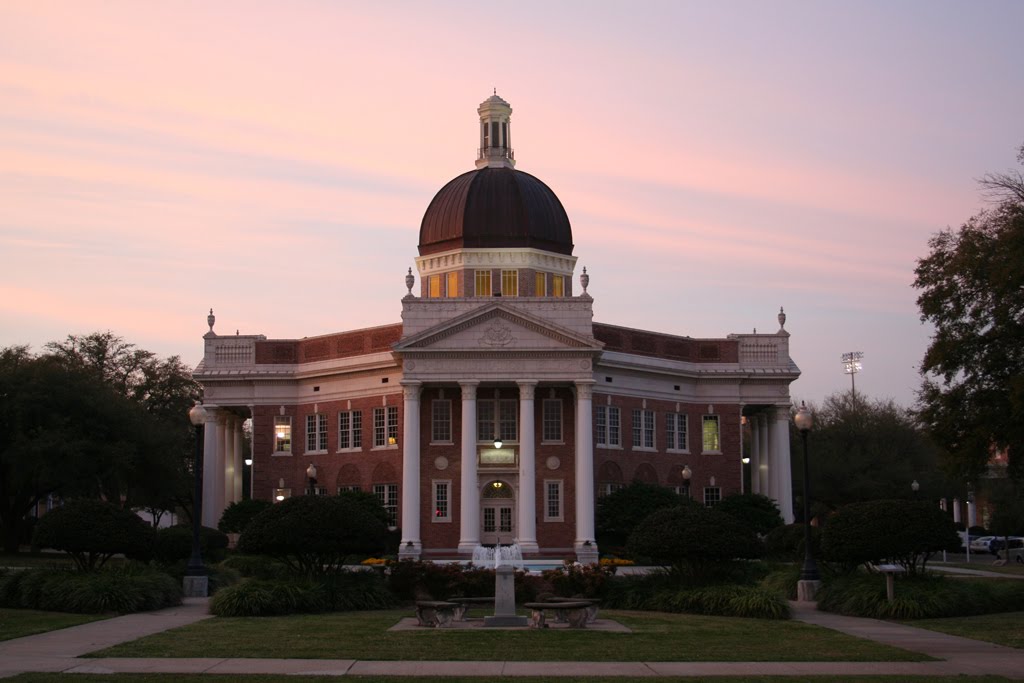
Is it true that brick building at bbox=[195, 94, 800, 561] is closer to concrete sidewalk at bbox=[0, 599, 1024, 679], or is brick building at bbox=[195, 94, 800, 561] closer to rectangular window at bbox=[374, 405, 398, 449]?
rectangular window at bbox=[374, 405, 398, 449]

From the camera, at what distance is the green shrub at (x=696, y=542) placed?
34.6 m

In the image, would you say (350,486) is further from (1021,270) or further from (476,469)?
(1021,270)

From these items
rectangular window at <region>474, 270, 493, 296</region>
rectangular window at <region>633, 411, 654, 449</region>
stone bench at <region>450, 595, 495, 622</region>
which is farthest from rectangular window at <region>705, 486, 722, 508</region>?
stone bench at <region>450, 595, 495, 622</region>

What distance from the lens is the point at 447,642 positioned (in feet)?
82.3

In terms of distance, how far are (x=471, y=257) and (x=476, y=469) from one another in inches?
503

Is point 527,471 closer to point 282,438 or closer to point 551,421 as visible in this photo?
point 551,421

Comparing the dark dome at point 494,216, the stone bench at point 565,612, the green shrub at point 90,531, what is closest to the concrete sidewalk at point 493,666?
the stone bench at point 565,612

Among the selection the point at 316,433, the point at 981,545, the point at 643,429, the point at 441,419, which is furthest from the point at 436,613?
the point at 981,545

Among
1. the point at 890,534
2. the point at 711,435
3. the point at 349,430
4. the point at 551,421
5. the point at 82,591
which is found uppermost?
the point at 551,421

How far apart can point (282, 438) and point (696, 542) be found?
39.7m

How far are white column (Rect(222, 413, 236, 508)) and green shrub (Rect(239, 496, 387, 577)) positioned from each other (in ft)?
124

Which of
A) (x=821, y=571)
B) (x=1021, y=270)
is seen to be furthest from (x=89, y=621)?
(x=1021, y=270)

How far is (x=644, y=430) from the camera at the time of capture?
6894 cm

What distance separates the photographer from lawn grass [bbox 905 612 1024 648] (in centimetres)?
2633
